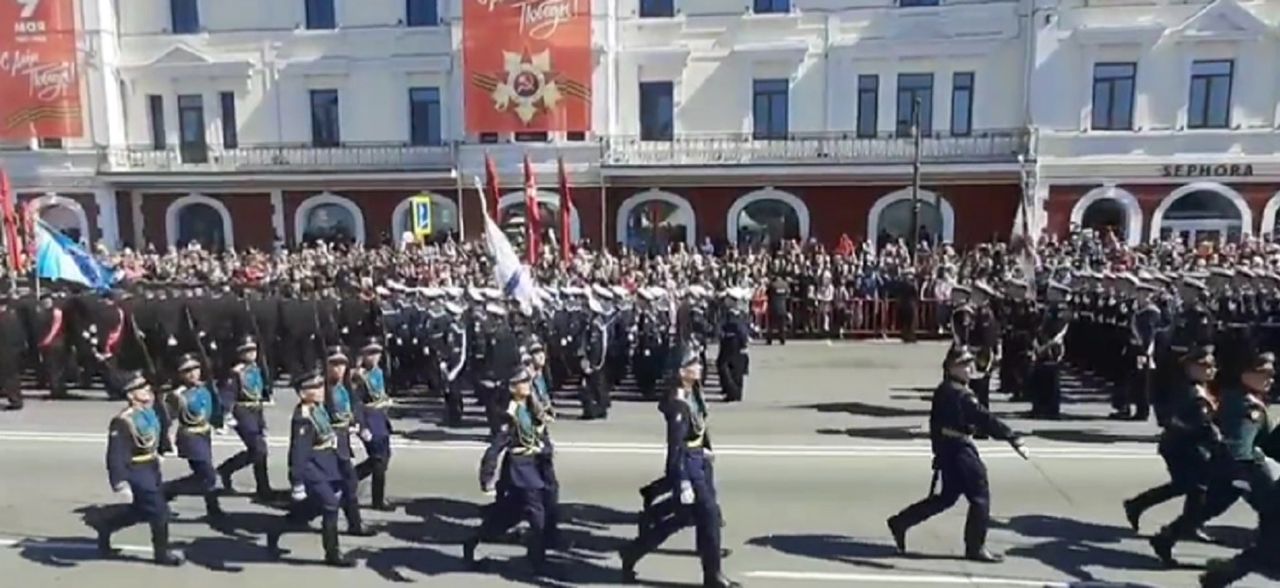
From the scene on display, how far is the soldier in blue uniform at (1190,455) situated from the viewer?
274 inches

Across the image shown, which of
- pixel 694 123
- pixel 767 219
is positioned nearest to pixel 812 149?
pixel 767 219

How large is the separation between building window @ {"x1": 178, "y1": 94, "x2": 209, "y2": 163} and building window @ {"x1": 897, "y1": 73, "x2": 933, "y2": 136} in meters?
21.6

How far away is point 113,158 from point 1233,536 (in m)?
30.7

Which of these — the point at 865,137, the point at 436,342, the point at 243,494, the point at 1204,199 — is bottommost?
the point at 243,494

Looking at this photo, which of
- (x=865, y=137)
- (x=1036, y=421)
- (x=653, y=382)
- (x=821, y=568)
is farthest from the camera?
(x=865, y=137)

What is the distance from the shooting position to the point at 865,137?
26.0m

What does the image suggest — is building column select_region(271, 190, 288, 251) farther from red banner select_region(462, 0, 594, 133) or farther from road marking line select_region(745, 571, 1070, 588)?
road marking line select_region(745, 571, 1070, 588)

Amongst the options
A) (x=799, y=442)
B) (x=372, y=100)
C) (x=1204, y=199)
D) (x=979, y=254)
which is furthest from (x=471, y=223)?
(x=1204, y=199)

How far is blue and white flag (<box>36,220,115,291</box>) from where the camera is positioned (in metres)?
13.6

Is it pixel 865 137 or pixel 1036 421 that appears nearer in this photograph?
pixel 1036 421

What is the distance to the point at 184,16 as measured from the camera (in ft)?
94.4

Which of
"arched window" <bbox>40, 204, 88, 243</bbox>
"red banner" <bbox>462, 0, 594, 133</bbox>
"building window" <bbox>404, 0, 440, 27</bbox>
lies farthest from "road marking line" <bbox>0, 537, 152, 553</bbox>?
"arched window" <bbox>40, 204, 88, 243</bbox>

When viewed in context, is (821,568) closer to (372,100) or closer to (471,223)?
(471,223)

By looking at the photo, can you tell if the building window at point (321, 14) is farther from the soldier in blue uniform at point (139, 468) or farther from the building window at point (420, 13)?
the soldier in blue uniform at point (139, 468)
